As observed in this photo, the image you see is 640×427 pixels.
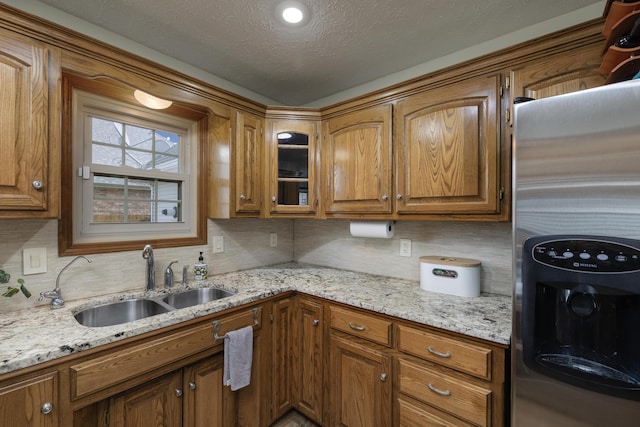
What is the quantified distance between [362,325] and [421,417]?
→ 48 centimetres

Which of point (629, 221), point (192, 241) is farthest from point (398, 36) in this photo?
point (192, 241)

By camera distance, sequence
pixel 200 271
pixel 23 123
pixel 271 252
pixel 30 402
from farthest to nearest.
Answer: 1. pixel 271 252
2. pixel 200 271
3. pixel 23 123
4. pixel 30 402

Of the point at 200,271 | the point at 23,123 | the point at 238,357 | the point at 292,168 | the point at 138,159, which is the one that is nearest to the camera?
the point at 23,123

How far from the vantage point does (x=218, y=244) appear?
7.17ft

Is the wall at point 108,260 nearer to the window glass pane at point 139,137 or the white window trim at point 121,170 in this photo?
the white window trim at point 121,170

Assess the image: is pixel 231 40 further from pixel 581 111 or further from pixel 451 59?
pixel 581 111

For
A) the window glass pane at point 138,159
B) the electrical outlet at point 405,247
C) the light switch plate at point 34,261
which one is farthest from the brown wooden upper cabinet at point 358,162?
the light switch plate at point 34,261

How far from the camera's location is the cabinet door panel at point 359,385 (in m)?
1.48

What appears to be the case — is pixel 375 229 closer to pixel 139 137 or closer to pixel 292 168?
pixel 292 168

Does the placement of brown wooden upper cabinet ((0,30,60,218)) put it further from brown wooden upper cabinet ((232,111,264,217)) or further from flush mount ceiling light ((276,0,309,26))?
flush mount ceiling light ((276,0,309,26))

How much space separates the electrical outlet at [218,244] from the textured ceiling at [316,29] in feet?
4.09

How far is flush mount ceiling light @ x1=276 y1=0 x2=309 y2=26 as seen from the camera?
142 centimetres

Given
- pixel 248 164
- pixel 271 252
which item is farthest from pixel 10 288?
pixel 271 252

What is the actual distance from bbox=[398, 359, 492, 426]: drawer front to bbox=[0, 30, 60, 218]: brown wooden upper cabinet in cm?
177
